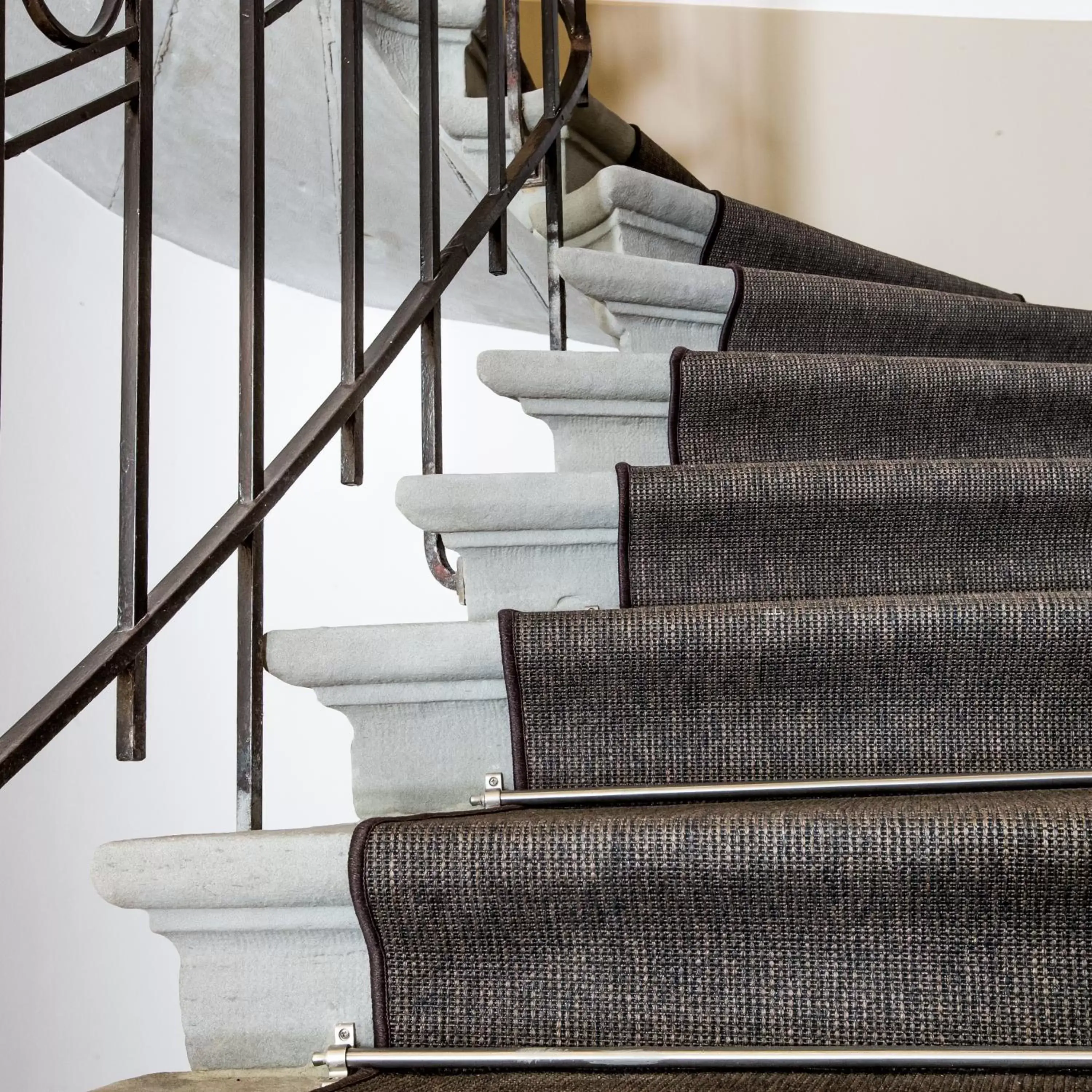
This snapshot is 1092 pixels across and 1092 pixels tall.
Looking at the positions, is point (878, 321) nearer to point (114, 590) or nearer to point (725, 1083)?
point (725, 1083)

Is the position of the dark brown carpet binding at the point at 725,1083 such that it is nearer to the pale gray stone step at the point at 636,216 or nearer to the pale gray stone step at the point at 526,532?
the pale gray stone step at the point at 526,532

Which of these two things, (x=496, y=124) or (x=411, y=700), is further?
(x=496, y=124)

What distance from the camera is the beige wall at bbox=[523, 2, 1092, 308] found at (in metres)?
2.83

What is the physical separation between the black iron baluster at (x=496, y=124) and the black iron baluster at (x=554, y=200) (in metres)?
0.10

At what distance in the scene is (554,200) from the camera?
5.21ft

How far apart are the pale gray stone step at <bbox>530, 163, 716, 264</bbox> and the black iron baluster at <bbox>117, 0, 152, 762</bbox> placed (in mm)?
796

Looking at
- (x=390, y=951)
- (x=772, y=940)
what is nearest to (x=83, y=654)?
(x=390, y=951)

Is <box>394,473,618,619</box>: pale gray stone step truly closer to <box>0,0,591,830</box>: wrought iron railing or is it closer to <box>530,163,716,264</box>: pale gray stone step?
<box>0,0,591,830</box>: wrought iron railing

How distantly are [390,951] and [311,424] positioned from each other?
0.49 metres

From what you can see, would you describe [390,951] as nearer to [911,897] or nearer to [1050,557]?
[911,897]

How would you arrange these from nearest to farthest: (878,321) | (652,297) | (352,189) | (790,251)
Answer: (352,189) → (652,297) → (878,321) → (790,251)

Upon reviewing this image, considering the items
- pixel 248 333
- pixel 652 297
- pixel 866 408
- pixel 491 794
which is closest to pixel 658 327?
pixel 652 297

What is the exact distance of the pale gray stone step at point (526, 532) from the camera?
1182 millimetres

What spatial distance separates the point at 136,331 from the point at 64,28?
0.23m
